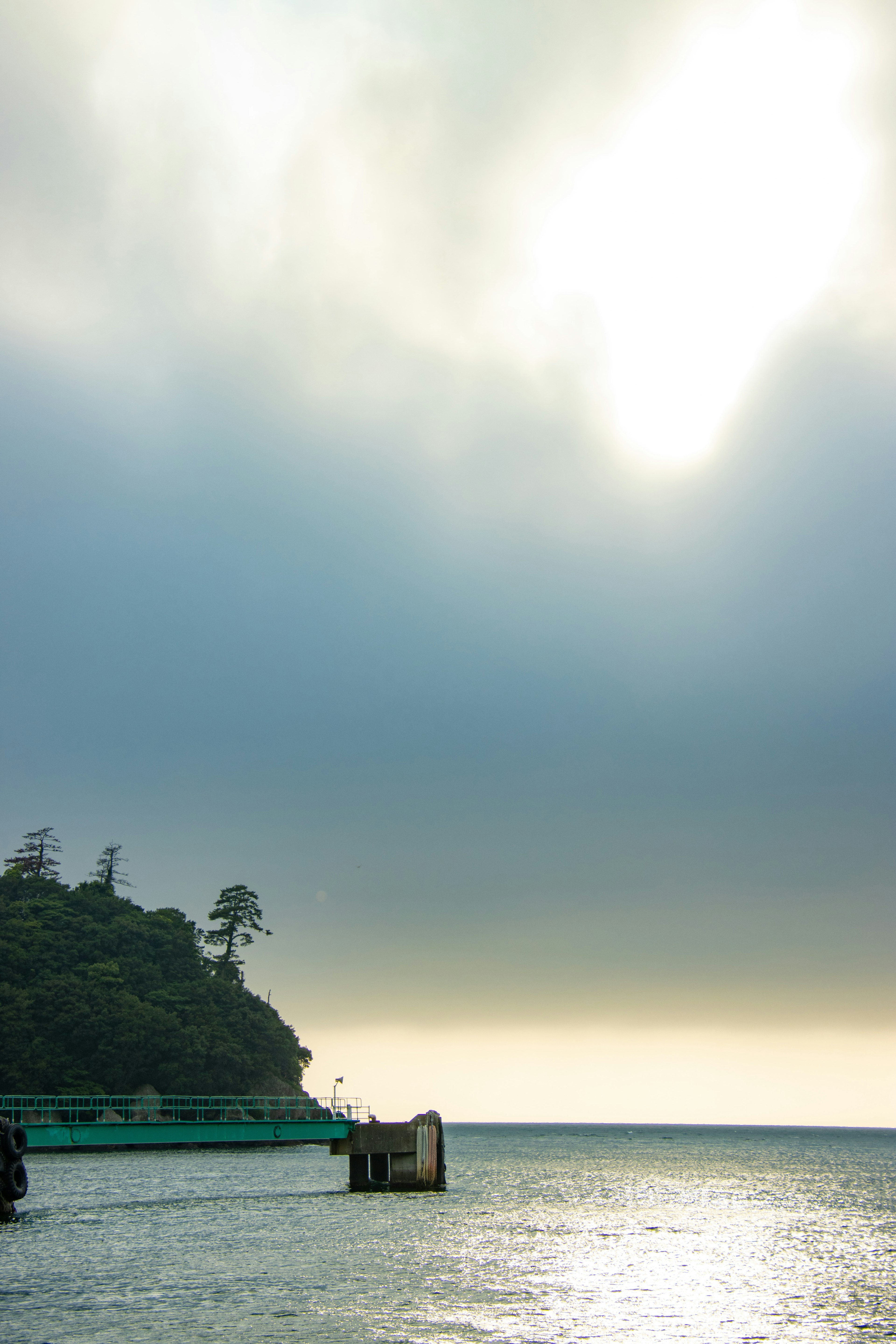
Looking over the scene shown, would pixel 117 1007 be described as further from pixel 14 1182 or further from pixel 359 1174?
pixel 14 1182

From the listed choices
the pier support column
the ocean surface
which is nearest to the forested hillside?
the ocean surface

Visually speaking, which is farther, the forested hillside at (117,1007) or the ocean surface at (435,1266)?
the forested hillside at (117,1007)

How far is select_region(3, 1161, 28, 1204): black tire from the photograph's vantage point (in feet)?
192

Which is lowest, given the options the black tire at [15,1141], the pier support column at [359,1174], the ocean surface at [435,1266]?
the ocean surface at [435,1266]

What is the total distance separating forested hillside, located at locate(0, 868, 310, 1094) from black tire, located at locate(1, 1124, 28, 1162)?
75.6 m

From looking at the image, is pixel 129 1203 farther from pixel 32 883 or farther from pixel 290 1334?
pixel 32 883

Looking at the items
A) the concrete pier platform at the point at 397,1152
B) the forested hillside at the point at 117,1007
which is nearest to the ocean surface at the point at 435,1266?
the concrete pier platform at the point at 397,1152

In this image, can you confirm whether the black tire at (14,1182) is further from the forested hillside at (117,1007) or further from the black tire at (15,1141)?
the forested hillside at (117,1007)

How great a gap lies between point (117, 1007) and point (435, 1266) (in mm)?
101861

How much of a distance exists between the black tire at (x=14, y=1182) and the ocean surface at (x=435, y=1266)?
176cm

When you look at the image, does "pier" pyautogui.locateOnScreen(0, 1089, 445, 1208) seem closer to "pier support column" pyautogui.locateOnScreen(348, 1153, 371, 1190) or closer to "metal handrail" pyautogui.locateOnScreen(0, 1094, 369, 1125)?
"pier support column" pyautogui.locateOnScreen(348, 1153, 371, 1190)

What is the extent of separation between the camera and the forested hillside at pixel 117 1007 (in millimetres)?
131250

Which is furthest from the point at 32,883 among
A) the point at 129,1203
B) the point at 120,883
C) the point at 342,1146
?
the point at 342,1146

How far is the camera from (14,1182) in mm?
59625
